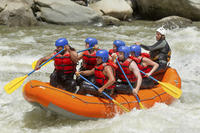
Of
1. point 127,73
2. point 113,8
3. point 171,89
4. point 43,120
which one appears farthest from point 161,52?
point 113,8

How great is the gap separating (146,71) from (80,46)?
14.2 ft

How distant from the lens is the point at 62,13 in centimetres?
1210

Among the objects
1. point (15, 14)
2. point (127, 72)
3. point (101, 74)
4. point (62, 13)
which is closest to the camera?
point (101, 74)

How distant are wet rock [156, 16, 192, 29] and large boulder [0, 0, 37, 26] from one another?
5735mm

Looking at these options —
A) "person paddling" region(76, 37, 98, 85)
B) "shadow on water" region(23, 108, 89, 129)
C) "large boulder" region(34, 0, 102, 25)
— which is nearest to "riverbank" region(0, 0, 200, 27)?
"large boulder" region(34, 0, 102, 25)

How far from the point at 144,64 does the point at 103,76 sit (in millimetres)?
992

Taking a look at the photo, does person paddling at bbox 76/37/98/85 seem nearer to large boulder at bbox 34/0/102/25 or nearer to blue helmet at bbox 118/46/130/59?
blue helmet at bbox 118/46/130/59

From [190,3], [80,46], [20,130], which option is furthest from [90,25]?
[20,130]

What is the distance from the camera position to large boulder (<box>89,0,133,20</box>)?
45.6 ft

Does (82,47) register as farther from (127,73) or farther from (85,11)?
(127,73)

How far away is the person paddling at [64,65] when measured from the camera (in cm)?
429

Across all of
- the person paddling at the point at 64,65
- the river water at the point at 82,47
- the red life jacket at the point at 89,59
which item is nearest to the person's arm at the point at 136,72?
the river water at the point at 82,47

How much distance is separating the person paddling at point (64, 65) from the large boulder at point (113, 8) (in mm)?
9564

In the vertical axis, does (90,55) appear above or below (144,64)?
above
